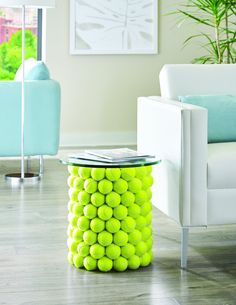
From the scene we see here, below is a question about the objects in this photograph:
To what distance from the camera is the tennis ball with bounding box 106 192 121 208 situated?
3141mm

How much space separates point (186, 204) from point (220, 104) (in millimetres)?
791

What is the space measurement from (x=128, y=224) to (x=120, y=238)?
0.07 meters

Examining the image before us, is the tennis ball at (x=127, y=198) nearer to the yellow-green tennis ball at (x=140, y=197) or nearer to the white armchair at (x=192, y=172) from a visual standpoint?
the yellow-green tennis ball at (x=140, y=197)

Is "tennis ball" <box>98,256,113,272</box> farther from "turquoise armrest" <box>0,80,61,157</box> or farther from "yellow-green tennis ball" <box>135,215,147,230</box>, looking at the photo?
"turquoise armrest" <box>0,80,61,157</box>

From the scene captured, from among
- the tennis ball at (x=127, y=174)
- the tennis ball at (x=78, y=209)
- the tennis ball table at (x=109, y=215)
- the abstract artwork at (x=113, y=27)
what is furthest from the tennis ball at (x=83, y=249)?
the abstract artwork at (x=113, y=27)

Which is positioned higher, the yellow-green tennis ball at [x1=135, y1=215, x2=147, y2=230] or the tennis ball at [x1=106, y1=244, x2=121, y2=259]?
the yellow-green tennis ball at [x1=135, y1=215, x2=147, y2=230]

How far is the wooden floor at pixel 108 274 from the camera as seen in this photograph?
286 cm

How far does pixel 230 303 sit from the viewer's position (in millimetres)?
2791

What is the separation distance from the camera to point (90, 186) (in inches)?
124

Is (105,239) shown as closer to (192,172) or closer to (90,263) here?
(90,263)

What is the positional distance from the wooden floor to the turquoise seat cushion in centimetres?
51

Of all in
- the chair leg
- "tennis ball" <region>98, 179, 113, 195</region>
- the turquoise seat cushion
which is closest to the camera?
"tennis ball" <region>98, 179, 113, 195</region>

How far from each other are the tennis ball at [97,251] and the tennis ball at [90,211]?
128 millimetres

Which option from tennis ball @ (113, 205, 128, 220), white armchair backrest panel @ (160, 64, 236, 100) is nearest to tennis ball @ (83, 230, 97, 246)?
tennis ball @ (113, 205, 128, 220)
